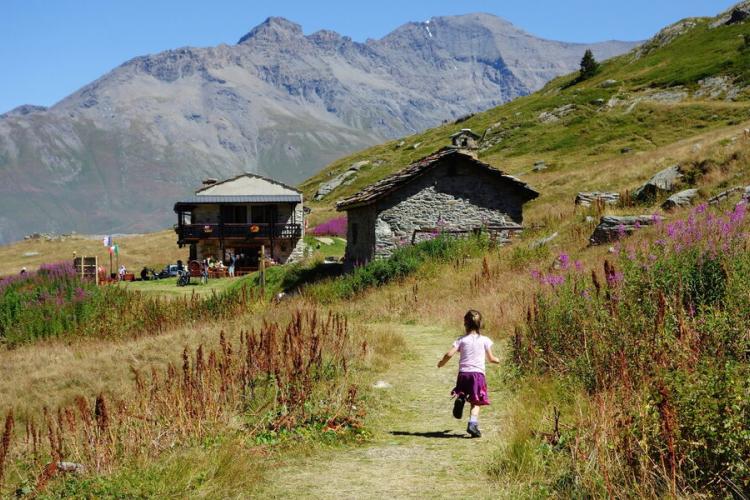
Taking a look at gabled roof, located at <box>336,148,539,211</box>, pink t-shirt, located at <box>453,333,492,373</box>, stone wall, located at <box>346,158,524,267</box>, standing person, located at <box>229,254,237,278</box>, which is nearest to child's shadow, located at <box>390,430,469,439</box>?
pink t-shirt, located at <box>453,333,492,373</box>

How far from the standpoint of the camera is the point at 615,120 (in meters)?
68.2

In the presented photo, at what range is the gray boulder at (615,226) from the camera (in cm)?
2128

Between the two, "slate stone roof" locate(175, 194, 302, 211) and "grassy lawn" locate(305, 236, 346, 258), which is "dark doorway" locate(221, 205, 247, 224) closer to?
"slate stone roof" locate(175, 194, 302, 211)

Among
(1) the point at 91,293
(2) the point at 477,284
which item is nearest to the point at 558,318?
(2) the point at 477,284

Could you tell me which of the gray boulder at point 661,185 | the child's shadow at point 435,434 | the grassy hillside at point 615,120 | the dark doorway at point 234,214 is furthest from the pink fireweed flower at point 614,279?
the dark doorway at point 234,214

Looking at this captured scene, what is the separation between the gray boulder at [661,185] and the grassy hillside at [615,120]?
937 centimetres

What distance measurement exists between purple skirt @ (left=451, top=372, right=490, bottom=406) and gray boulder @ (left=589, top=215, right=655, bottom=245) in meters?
14.5

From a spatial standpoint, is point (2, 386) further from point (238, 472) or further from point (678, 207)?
point (678, 207)

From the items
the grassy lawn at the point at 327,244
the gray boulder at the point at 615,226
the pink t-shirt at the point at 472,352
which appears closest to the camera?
the pink t-shirt at the point at 472,352

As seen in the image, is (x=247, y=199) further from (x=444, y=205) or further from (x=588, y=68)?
(x=588, y=68)

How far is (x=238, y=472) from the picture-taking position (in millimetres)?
6020

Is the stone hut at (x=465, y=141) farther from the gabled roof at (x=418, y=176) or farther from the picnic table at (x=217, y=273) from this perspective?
the picnic table at (x=217, y=273)

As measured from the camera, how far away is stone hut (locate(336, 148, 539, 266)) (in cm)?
2875

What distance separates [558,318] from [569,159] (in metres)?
51.8
